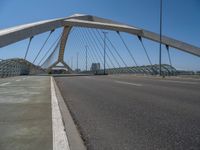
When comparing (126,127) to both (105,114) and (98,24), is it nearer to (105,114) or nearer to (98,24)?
(105,114)

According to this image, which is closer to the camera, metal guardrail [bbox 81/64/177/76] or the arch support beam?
metal guardrail [bbox 81/64/177/76]

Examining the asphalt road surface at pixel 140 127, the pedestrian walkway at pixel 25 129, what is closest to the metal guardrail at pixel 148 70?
the asphalt road surface at pixel 140 127

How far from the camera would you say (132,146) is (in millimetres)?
4543

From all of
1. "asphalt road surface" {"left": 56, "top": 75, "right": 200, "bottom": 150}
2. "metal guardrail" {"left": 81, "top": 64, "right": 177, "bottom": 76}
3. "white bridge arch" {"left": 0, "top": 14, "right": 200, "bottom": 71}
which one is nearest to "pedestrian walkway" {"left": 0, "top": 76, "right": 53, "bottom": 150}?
"asphalt road surface" {"left": 56, "top": 75, "right": 200, "bottom": 150}

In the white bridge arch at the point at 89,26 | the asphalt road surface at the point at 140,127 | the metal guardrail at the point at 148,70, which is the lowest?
the asphalt road surface at the point at 140,127

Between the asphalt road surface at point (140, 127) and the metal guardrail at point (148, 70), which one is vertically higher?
the metal guardrail at point (148, 70)

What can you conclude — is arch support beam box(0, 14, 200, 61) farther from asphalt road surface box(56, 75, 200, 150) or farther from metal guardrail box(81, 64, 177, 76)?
asphalt road surface box(56, 75, 200, 150)

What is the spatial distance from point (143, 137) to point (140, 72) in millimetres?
50900

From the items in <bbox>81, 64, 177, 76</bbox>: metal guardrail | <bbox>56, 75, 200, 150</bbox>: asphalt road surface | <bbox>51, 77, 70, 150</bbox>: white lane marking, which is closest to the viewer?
<bbox>51, 77, 70, 150</bbox>: white lane marking

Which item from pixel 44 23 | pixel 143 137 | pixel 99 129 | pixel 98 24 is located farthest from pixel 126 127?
pixel 98 24

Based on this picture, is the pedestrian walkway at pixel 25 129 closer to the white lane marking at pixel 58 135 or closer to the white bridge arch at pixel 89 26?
the white lane marking at pixel 58 135

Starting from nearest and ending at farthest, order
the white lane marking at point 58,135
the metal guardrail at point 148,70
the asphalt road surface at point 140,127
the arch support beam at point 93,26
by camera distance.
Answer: the white lane marking at point 58,135 < the asphalt road surface at point 140,127 < the metal guardrail at point 148,70 < the arch support beam at point 93,26

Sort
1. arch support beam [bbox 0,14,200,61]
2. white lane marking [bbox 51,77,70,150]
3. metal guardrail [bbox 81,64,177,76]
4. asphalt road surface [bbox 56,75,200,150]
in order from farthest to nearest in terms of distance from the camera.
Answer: arch support beam [bbox 0,14,200,61], metal guardrail [bbox 81,64,177,76], asphalt road surface [bbox 56,75,200,150], white lane marking [bbox 51,77,70,150]

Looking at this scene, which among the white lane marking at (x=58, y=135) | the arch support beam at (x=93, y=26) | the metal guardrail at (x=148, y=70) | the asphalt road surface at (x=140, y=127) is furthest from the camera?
the arch support beam at (x=93, y=26)
